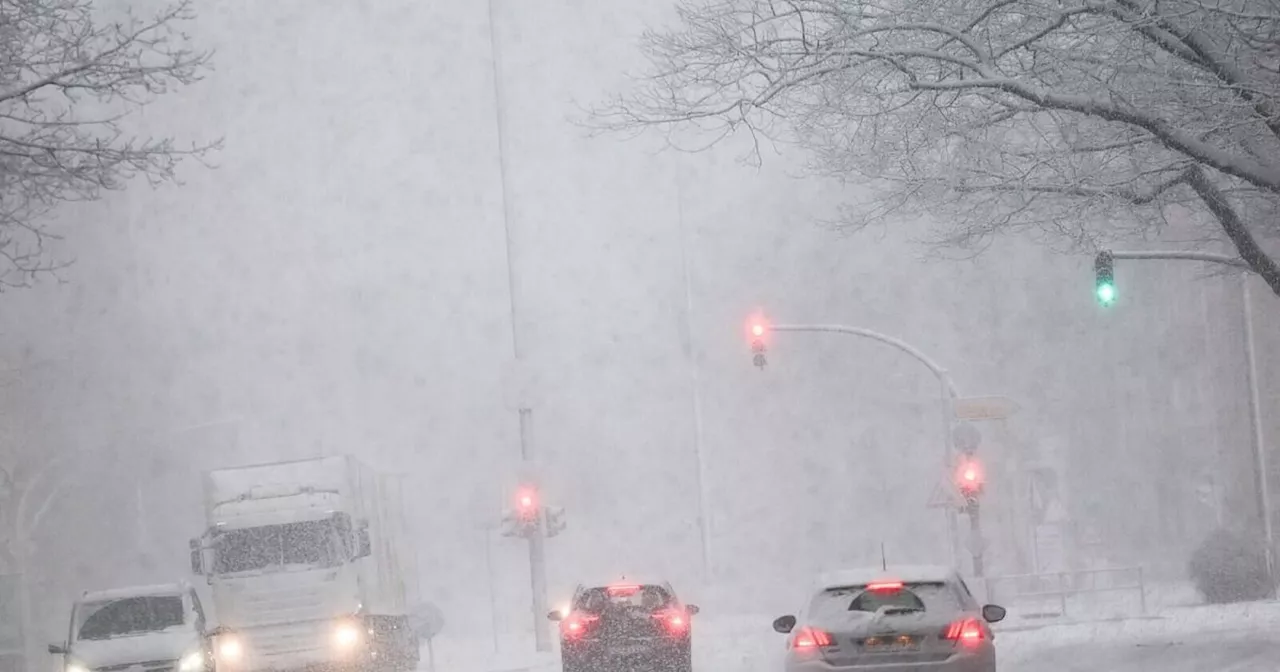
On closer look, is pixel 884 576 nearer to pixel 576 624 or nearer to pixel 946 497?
pixel 576 624

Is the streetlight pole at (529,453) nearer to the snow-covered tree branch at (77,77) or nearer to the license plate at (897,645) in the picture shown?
the snow-covered tree branch at (77,77)

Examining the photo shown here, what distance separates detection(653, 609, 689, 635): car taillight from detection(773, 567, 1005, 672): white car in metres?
6.60

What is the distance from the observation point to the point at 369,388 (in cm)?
13000

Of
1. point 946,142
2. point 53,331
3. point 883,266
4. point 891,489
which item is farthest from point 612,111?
point 53,331

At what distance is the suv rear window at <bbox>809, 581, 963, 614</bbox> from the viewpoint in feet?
47.0

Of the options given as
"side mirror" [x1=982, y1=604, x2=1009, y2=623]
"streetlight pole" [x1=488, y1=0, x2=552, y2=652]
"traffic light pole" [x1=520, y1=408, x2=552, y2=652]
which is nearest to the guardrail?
"traffic light pole" [x1=520, y1=408, x2=552, y2=652]

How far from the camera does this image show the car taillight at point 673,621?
2122 centimetres

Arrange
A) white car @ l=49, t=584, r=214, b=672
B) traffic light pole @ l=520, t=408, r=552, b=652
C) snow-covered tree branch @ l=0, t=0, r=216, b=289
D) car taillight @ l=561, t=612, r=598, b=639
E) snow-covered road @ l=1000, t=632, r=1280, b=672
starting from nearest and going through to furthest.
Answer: snow-covered tree branch @ l=0, t=0, r=216, b=289 → snow-covered road @ l=1000, t=632, r=1280, b=672 → car taillight @ l=561, t=612, r=598, b=639 → white car @ l=49, t=584, r=214, b=672 → traffic light pole @ l=520, t=408, r=552, b=652

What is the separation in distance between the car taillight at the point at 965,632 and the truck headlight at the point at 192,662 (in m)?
12.0

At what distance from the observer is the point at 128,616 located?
23484 millimetres

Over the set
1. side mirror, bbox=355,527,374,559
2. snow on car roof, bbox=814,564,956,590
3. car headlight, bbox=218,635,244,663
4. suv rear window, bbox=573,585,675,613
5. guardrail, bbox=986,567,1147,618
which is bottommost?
guardrail, bbox=986,567,1147,618

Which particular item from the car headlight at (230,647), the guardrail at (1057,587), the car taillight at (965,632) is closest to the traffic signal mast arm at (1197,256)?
the car taillight at (965,632)

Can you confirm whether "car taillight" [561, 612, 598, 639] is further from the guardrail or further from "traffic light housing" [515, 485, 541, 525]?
"traffic light housing" [515, 485, 541, 525]

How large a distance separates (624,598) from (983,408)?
8.17 meters
